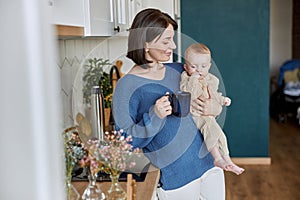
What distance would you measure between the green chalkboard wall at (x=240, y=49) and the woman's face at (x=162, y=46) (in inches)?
115

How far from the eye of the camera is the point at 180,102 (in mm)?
1295

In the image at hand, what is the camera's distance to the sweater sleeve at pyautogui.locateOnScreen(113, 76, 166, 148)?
1.31m

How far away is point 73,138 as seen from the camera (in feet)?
4.38

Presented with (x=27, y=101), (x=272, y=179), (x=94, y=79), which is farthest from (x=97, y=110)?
(x=272, y=179)

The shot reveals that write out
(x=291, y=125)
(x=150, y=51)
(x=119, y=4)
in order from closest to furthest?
(x=150, y=51), (x=119, y=4), (x=291, y=125)

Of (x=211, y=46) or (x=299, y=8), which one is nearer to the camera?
(x=211, y=46)

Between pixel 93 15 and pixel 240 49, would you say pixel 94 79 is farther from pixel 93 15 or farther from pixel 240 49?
pixel 240 49

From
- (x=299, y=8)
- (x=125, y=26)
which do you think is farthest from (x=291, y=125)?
(x=125, y=26)

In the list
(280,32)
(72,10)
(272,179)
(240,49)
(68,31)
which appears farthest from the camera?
(280,32)

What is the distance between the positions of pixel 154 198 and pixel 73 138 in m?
0.38

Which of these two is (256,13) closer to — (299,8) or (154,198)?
(154,198)

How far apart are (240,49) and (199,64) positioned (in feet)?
9.97

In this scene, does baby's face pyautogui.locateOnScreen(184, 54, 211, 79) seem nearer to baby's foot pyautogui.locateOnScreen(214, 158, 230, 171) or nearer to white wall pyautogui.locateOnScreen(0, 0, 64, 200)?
baby's foot pyautogui.locateOnScreen(214, 158, 230, 171)

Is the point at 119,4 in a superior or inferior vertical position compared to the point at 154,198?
superior
